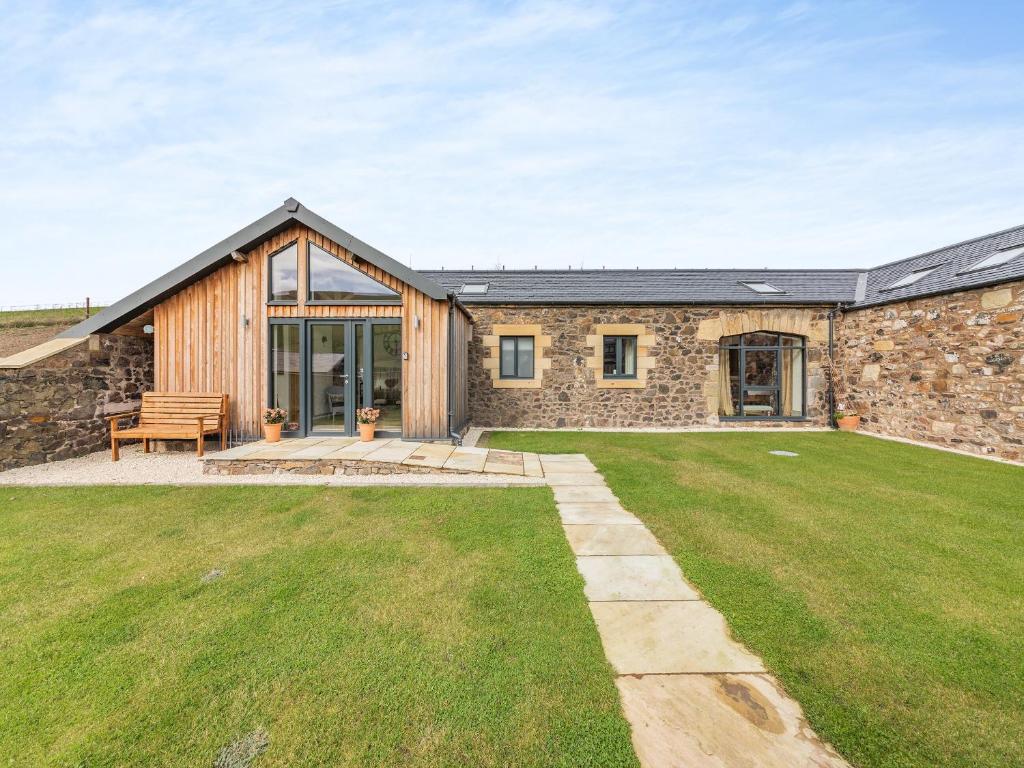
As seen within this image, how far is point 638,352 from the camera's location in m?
10.9

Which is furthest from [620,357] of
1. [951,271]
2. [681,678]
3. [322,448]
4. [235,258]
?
[681,678]

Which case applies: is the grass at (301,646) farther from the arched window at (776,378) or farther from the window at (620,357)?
the arched window at (776,378)

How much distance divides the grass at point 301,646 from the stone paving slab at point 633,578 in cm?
19

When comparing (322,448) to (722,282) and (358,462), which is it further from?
(722,282)

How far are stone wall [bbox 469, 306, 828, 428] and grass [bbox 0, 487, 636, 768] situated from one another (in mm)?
6891

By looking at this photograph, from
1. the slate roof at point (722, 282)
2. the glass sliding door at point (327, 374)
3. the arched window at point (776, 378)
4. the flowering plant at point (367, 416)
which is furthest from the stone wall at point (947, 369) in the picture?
the glass sliding door at point (327, 374)

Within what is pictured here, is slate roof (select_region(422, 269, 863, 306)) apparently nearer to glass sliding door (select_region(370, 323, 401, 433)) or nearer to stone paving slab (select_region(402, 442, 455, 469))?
glass sliding door (select_region(370, 323, 401, 433))

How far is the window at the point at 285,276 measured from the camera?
7.86 m

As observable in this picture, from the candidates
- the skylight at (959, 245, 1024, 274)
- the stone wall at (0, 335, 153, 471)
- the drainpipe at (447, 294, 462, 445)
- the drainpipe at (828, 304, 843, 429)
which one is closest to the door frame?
the drainpipe at (447, 294, 462, 445)

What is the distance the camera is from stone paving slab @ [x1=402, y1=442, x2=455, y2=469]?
6.06m

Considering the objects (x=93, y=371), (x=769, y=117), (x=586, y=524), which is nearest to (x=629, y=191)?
(x=769, y=117)

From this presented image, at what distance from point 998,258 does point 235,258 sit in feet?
50.2

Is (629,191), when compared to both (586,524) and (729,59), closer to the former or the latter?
(729,59)

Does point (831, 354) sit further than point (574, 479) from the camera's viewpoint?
Yes
